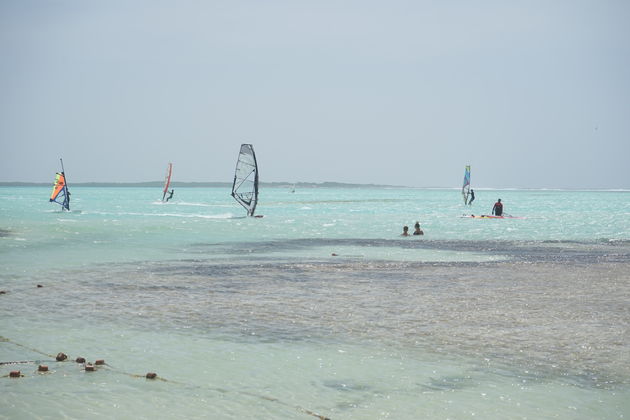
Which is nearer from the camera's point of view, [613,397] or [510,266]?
[613,397]

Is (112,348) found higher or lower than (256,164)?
lower

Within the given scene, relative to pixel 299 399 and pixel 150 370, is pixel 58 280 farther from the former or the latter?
pixel 299 399

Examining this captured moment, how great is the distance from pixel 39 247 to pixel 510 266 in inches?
866

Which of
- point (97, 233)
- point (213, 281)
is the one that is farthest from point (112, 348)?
point (97, 233)

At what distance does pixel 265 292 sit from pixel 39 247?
66.0ft

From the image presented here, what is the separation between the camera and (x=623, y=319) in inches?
547

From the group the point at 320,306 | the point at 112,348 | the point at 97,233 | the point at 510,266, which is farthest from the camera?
the point at 97,233

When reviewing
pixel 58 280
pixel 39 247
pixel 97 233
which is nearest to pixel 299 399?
pixel 58 280

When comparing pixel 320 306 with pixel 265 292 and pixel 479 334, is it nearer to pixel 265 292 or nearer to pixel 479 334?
pixel 265 292

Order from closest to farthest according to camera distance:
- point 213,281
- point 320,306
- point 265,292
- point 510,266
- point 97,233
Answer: point 320,306, point 265,292, point 213,281, point 510,266, point 97,233

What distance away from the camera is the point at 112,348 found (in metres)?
11.2

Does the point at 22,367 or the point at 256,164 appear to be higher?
the point at 256,164

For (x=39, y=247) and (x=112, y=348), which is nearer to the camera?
(x=112, y=348)

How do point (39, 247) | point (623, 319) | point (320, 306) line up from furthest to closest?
point (39, 247) → point (320, 306) → point (623, 319)
